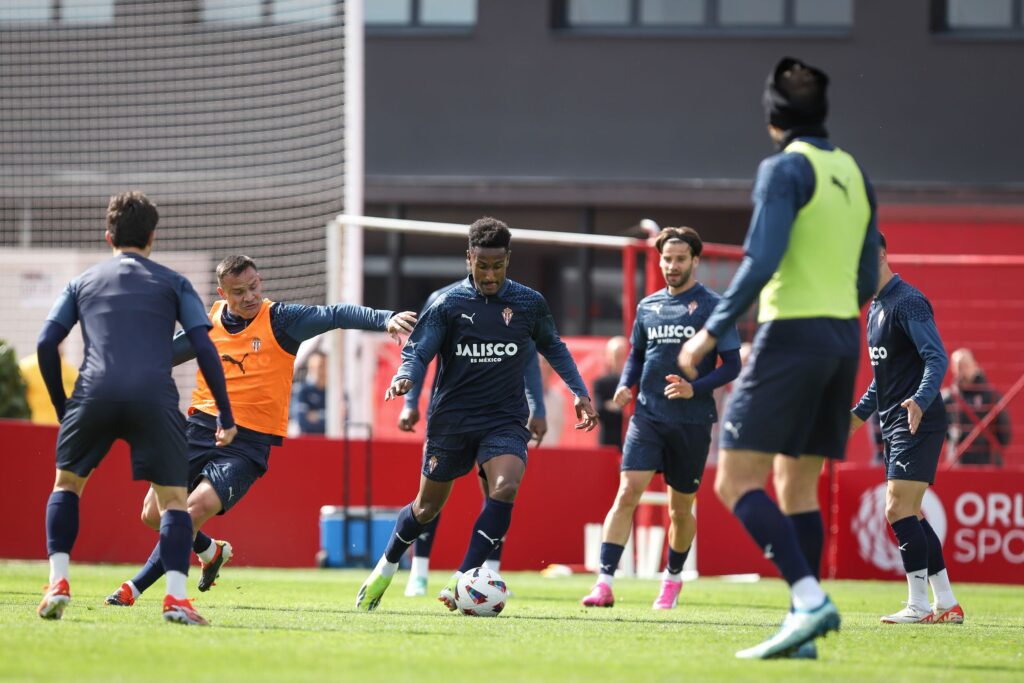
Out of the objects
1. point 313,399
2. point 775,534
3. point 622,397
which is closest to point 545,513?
point 313,399

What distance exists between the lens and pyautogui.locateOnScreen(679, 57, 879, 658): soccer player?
6754 millimetres

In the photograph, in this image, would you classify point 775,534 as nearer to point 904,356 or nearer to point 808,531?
point 808,531

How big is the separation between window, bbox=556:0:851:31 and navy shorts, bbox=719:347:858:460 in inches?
651

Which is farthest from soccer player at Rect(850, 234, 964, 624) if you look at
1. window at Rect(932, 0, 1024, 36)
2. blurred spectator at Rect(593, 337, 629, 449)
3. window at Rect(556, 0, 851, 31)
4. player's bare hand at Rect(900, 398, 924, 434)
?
window at Rect(932, 0, 1024, 36)

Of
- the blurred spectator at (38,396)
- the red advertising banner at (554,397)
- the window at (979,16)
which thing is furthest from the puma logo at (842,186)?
the window at (979,16)

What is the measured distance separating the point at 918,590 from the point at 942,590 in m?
0.23

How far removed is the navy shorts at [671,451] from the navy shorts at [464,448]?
1.59m

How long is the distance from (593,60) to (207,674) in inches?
701

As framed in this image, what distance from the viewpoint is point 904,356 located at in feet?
32.4

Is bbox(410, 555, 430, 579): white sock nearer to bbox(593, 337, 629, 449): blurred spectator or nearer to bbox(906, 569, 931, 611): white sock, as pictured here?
bbox(906, 569, 931, 611): white sock

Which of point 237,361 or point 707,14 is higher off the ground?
point 707,14

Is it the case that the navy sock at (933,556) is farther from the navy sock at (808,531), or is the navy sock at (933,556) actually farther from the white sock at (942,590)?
the navy sock at (808,531)

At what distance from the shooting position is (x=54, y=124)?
2109 centimetres

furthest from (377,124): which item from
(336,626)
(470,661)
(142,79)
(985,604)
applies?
(470,661)
